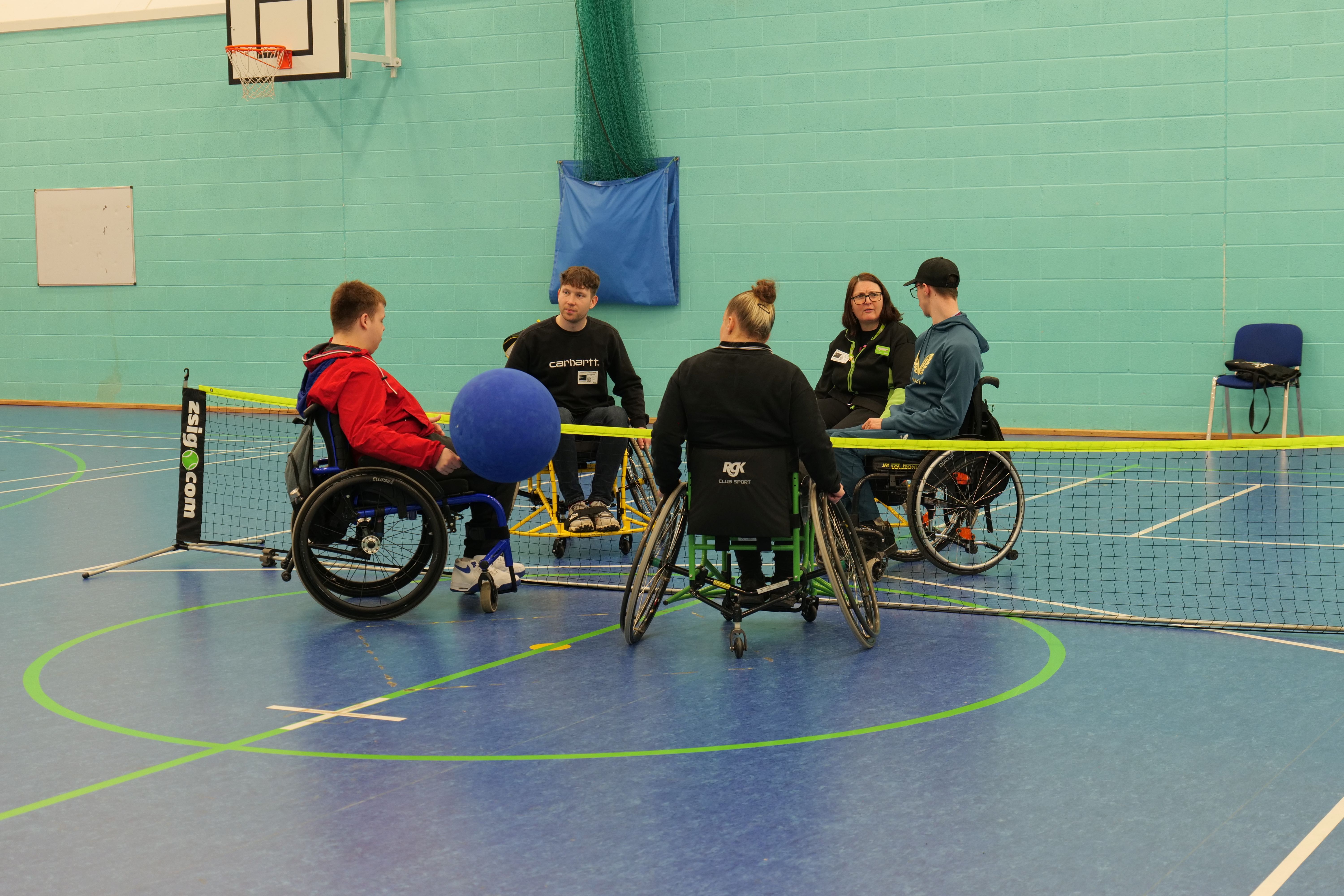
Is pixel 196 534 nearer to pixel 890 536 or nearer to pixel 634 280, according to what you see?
pixel 890 536

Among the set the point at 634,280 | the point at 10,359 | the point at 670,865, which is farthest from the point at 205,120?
the point at 670,865

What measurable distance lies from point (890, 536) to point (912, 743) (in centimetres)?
254

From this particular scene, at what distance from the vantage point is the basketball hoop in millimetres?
12523

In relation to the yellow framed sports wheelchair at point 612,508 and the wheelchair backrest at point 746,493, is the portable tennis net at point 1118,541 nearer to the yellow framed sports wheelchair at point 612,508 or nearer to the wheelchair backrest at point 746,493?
the yellow framed sports wheelchair at point 612,508

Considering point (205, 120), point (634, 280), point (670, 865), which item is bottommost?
point (670, 865)

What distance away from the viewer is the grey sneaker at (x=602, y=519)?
6.25 meters

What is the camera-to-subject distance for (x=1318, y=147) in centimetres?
1006

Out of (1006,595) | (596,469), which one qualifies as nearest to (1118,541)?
(1006,595)

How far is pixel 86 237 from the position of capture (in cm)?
1434

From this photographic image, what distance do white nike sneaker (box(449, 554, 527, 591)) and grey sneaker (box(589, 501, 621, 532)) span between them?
1105 millimetres

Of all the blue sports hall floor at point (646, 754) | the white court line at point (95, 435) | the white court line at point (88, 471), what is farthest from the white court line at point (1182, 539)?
the white court line at point (95, 435)

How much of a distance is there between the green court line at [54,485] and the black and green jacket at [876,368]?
4925 mm

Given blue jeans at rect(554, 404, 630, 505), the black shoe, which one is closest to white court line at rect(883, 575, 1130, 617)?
the black shoe

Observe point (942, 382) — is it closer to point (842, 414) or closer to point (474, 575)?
point (842, 414)
